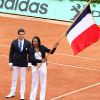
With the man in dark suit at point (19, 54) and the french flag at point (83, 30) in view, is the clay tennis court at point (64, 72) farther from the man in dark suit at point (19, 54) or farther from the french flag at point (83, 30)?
the french flag at point (83, 30)

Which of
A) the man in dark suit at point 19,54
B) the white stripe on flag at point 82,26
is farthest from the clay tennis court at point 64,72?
the white stripe on flag at point 82,26

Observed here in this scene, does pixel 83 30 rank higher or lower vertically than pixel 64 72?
higher

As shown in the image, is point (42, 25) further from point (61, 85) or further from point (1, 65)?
point (61, 85)

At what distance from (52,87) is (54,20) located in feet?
47.5

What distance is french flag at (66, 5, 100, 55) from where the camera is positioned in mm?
13008

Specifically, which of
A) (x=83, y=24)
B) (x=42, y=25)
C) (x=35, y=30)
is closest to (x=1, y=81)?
(x=83, y=24)

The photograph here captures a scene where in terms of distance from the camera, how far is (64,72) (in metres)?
18.7

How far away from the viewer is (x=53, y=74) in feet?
60.3

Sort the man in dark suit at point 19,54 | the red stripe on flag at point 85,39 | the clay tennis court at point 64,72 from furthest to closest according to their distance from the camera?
1. the clay tennis court at point 64,72
2. the man in dark suit at point 19,54
3. the red stripe on flag at point 85,39

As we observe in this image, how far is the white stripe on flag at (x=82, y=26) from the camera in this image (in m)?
13.0

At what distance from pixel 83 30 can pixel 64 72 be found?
5.82 meters

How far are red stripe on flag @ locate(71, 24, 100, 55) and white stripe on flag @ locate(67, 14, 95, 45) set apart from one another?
0.27 ft

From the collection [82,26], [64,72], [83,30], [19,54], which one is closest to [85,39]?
[83,30]

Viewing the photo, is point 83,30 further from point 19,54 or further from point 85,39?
point 19,54
